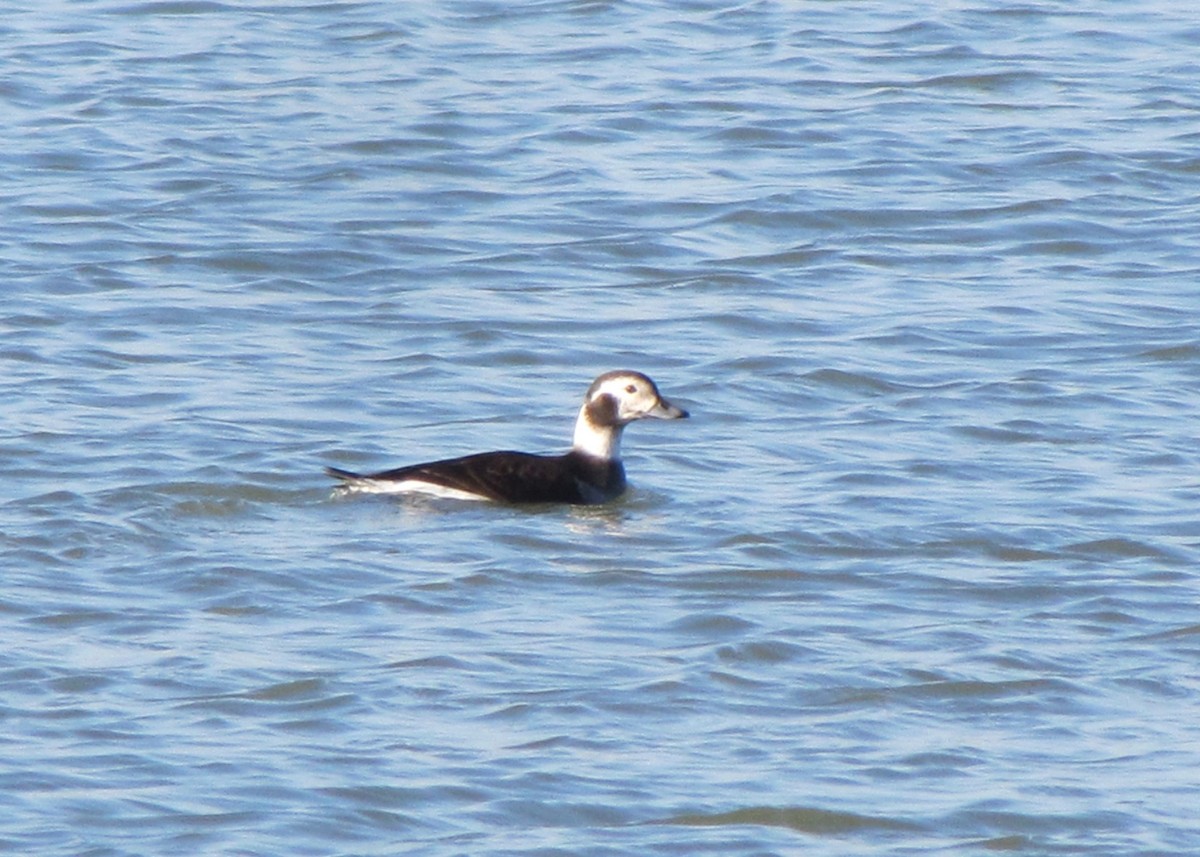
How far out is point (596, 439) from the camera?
441 inches

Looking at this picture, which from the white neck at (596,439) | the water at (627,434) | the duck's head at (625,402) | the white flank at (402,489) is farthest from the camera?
the duck's head at (625,402)

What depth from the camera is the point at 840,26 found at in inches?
834

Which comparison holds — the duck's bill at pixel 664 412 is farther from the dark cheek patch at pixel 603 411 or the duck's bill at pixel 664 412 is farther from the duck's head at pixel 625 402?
the dark cheek patch at pixel 603 411

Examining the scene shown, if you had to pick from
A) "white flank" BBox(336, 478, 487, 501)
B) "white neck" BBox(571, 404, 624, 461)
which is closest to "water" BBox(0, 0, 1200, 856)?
"white flank" BBox(336, 478, 487, 501)

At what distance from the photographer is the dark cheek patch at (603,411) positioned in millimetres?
11289

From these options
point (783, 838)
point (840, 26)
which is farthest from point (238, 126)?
point (783, 838)

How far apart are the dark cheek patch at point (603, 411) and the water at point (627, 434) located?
303 mm

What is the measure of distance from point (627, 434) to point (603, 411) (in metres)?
Result: 1.23

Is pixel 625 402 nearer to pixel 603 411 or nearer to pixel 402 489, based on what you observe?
pixel 603 411

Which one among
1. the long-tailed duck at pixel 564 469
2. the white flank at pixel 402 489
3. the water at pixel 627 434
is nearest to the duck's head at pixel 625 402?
the long-tailed duck at pixel 564 469

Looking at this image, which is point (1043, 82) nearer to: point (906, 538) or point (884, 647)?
point (906, 538)

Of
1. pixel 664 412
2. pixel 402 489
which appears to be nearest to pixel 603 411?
pixel 664 412

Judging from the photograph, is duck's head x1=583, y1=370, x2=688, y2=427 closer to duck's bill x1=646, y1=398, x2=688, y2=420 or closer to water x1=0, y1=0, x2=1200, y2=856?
duck's bill x1=646, y1=398, x2=688, y2=420

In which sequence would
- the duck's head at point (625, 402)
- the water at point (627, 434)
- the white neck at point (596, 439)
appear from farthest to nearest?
the duck's head at point (625, 402), the white neck at point (596, 439), the water at point (627, 434)
